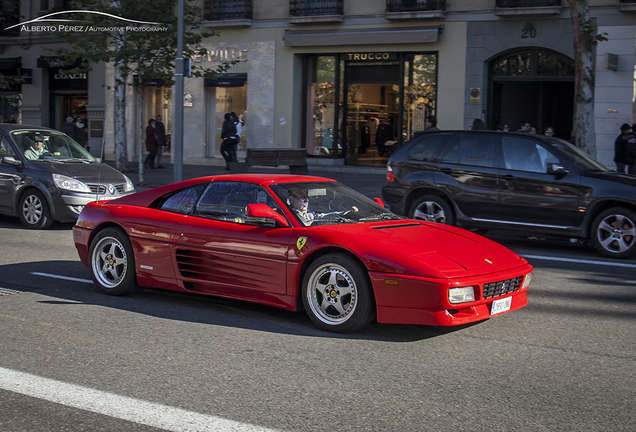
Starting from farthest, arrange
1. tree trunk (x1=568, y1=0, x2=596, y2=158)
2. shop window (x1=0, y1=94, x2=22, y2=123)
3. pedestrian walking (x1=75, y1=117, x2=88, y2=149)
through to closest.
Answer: shop window (x1=0, y1=94, x2=22, y2=123) → pedestrian walking (x1=75, y1=117, x2=88, y2=149) → tree trunk (x1=568, y1=0, x2=596, y2=158)

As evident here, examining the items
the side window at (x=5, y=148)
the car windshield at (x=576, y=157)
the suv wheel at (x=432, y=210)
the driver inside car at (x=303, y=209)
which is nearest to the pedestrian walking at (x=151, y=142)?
the side window at (x=5, y=148)

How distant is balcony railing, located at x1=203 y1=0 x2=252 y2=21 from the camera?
26.2 metres

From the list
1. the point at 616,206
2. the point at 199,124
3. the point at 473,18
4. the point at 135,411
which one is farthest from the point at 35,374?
the point at 199,124

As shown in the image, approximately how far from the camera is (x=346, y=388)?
4.46 m

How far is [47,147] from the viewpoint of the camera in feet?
42.5

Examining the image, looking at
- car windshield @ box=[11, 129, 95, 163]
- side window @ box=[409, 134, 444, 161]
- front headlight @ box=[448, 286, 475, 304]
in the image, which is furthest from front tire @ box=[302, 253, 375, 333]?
car windshield @ box=[11, 129, 95, 163]

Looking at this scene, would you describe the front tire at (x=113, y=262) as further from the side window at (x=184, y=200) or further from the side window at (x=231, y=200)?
the side window at (x=231, y=200)

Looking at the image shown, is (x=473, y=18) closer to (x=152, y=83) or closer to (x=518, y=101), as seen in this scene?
(x=518, y=101)

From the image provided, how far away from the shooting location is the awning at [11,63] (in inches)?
1265

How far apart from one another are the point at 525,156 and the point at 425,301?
6282 mm

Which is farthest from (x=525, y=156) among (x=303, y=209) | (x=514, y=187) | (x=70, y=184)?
(x=70, y=184)

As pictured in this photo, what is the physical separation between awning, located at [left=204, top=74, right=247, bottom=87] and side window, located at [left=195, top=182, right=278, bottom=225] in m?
20.6

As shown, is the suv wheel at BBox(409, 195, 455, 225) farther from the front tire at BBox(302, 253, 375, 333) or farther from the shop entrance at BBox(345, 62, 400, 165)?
the shop entrance at BBox(345, 62, 400, 165)

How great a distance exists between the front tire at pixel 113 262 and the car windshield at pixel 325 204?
1.70 metres
